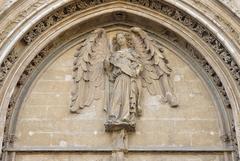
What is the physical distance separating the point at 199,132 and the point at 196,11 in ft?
6.49

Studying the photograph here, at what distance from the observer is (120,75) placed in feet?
29.5

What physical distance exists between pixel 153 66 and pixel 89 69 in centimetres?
110

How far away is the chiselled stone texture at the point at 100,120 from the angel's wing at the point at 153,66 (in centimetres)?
14

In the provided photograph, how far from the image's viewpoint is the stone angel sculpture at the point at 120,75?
875cm

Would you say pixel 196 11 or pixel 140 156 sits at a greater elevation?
pixel 196 11

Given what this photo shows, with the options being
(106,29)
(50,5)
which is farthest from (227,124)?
(50,5)

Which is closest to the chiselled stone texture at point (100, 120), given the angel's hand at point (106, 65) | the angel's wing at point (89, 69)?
the angel's wing at point (89, 69)

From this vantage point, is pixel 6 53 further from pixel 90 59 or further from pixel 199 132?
pixel 199 132

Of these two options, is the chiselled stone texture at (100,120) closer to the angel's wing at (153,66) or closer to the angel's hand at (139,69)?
the angel's wing at (153,66)

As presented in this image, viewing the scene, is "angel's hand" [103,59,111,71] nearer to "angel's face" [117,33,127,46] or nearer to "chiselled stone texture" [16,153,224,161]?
"angel's face" [117,33,127,46]

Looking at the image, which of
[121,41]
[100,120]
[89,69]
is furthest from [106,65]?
[100,120]

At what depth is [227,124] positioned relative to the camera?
8.71 metres

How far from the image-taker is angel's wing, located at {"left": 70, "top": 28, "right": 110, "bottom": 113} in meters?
9.07

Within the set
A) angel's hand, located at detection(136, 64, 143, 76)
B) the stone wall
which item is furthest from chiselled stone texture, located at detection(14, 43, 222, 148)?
angel's hand, located at detection(136, 64, 143, 76)
